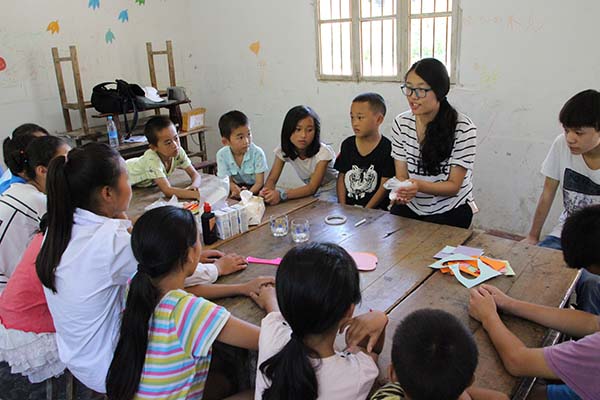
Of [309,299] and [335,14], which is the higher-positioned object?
[335,14]

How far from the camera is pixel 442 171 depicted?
235 centimetres

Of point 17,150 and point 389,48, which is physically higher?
point 389,48

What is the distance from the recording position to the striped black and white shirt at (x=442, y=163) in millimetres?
2285

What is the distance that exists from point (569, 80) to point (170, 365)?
3.07 meters

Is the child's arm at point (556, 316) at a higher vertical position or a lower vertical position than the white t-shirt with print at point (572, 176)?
lower

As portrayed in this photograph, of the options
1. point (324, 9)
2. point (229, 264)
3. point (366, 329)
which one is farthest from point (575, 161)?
point (324, 9)

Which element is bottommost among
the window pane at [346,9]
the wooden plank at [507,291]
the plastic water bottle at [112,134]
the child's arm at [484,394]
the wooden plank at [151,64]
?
the child's arm at [484,394]

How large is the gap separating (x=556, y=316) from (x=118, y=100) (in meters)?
3.93

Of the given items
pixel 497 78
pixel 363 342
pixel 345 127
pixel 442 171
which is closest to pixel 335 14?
pixel 345 127

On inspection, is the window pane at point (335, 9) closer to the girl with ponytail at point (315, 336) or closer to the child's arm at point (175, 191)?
the child's arm at point (175, 191)

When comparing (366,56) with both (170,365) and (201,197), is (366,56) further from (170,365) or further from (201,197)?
(170,365)

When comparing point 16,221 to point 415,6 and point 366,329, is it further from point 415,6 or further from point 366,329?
point 415,6

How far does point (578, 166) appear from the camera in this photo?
7.36 feet

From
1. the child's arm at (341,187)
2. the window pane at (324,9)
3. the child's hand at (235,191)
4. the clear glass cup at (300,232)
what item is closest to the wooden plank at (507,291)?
the clear glass cup at (300,232)
